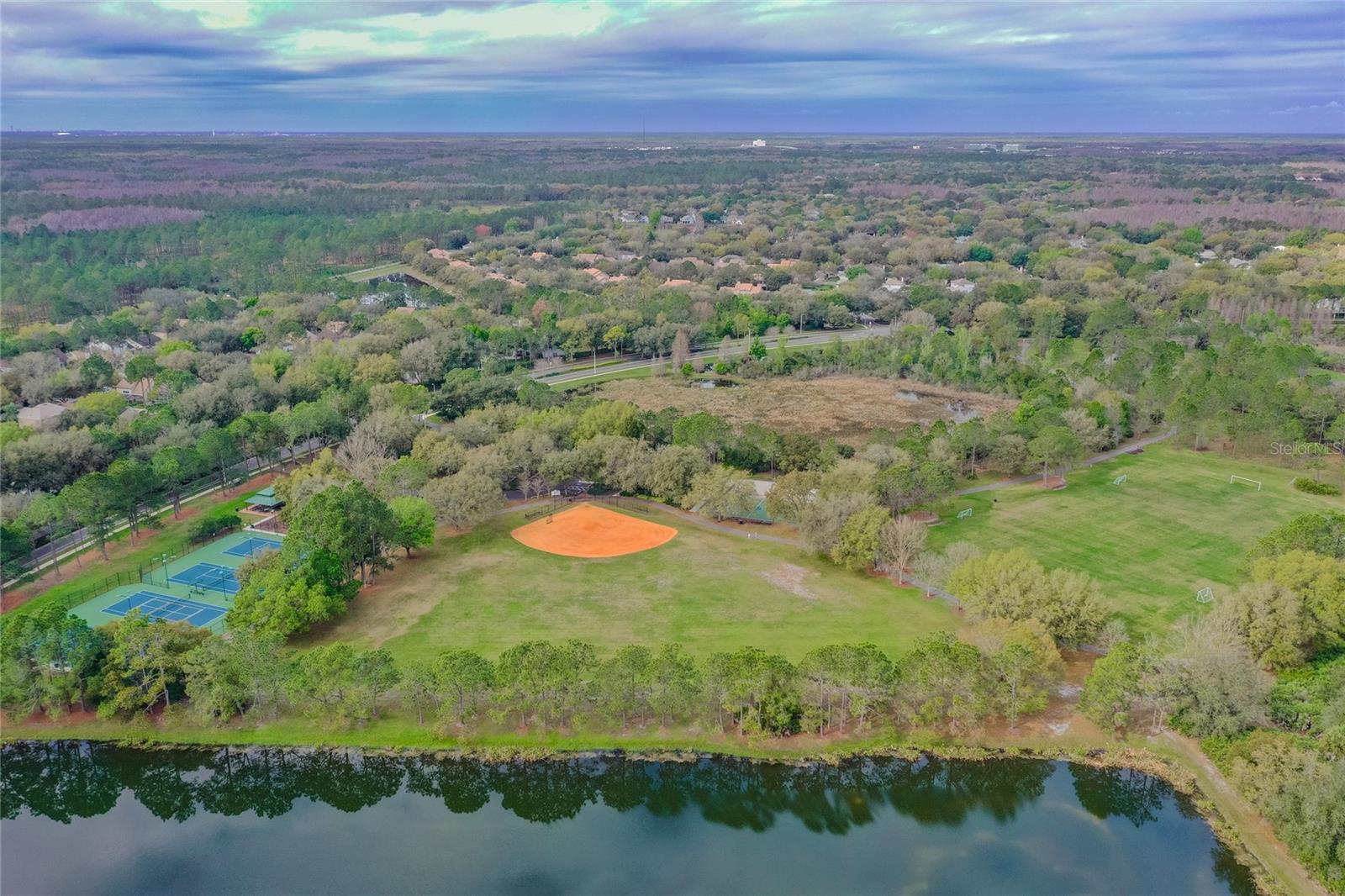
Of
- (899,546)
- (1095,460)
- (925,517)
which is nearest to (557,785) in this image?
(899,546)

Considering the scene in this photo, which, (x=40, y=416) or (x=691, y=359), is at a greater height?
(x=40, y=416)

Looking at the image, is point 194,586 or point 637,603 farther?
point 194,586

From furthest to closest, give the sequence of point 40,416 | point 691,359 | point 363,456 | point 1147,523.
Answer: point 691,359 < point 40,416 < point 363,456 < point 1147,523

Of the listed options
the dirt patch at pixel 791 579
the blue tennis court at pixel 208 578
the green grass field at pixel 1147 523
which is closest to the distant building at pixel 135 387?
the blue tennis court at pixel 208 578

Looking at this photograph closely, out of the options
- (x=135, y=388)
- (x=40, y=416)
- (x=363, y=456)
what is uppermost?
(x=40, y=416)

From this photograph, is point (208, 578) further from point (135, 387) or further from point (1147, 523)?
point (1147, 523)

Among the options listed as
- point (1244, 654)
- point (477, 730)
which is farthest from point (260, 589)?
point (1244, 654)

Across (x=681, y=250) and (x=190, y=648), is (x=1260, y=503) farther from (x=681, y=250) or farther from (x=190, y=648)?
(x=681, y=250)

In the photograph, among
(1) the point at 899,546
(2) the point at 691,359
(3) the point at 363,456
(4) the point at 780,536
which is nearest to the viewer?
(1) the point at 899,546
